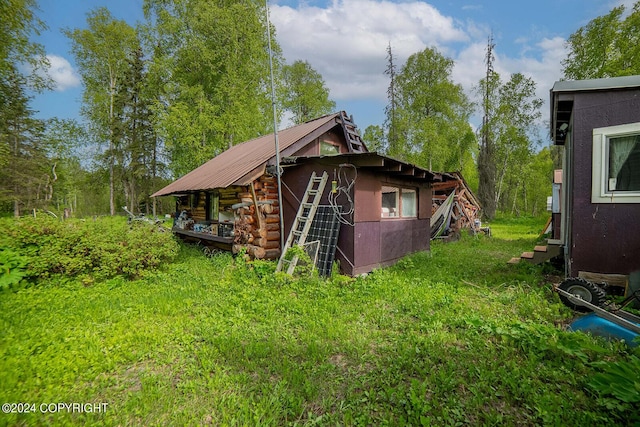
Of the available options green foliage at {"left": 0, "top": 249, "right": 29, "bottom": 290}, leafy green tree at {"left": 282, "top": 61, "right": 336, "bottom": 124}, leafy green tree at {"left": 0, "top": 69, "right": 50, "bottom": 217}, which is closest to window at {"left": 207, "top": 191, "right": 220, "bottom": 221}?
green foliage at {"left": 0, "top": 249, "right": 29, "bottom": 290}

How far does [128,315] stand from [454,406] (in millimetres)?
4742

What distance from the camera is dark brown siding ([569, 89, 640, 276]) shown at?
170 inches

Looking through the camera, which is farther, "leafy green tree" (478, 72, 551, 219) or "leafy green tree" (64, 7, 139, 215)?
"leafy green tree" (478, 72, 551, 219)

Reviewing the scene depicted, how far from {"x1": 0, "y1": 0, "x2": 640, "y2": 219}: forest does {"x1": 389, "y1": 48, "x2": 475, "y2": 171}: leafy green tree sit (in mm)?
108

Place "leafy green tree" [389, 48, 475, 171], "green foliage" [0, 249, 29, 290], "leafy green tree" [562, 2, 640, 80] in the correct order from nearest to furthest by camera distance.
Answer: "green foliage" [0, 249, 29, 290] < "leafy green tree" [562, 2, 640, 80] < "leafy green tree" [389, 48, 475, 171]

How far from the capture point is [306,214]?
7.20 meters

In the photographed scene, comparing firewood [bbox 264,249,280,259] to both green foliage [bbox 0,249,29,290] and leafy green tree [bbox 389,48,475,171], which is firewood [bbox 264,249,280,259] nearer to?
green foliage [bbox 0,249,29,290]

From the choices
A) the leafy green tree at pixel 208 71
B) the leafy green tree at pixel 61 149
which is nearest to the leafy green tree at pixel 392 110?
the leafy green tree at pixel 208 71

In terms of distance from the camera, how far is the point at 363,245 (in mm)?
6602

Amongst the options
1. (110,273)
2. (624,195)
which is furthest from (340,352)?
(110,273)

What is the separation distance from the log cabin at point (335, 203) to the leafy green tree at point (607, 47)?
45.3 feet

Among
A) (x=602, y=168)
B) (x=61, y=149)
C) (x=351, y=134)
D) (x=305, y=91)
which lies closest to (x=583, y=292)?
(x=602, y=168)

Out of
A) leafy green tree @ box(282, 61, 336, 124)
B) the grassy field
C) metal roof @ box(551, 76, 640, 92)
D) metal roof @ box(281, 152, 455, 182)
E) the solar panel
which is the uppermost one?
leafy green tree @ box(282, 61, 336, 124)

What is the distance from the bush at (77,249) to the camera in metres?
5.39
